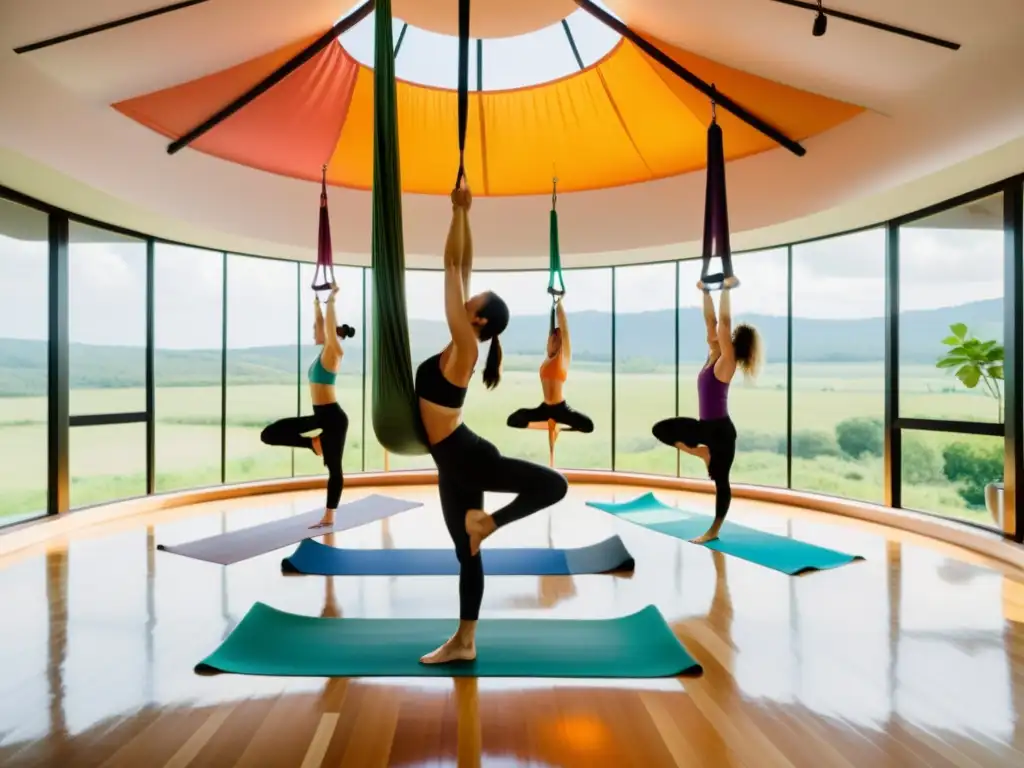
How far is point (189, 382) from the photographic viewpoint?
A: 65.3 ft

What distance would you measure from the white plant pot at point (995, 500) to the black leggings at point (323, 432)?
5.41 meters

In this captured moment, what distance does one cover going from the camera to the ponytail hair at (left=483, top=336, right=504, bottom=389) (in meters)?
2.74

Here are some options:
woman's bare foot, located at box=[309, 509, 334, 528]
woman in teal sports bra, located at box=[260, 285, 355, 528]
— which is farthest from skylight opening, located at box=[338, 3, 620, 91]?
woman's bare foot, located at box=[309, 509, 334, 528]

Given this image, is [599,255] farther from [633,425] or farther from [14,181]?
[633,425]

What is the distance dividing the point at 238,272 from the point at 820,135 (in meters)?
20.0

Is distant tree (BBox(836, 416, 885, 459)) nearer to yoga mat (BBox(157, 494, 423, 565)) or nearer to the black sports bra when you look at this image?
yoga mat (BBox(157, 494, 423, 565))

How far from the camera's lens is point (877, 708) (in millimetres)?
2289

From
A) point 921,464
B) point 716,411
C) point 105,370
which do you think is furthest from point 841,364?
point 105,370

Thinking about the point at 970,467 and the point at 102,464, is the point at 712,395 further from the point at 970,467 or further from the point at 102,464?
the point at 102,464

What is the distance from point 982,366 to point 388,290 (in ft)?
16.3

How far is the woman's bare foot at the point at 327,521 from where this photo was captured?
206 inches

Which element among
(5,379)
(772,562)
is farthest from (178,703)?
(5,379)

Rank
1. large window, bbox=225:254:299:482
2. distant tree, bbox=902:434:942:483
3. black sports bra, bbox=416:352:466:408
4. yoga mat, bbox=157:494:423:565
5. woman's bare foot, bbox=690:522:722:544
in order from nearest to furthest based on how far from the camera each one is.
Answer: black sports bra, bbox=416:352:466:408, yoga mat, bbox=157:494:423:565, woman's bare foot, bbox=690:522:722:544, distant tree, bbox=902:434:942:483, large window, bbox=225:254:299:482

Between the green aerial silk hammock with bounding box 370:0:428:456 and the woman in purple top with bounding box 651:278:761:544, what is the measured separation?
277cm
